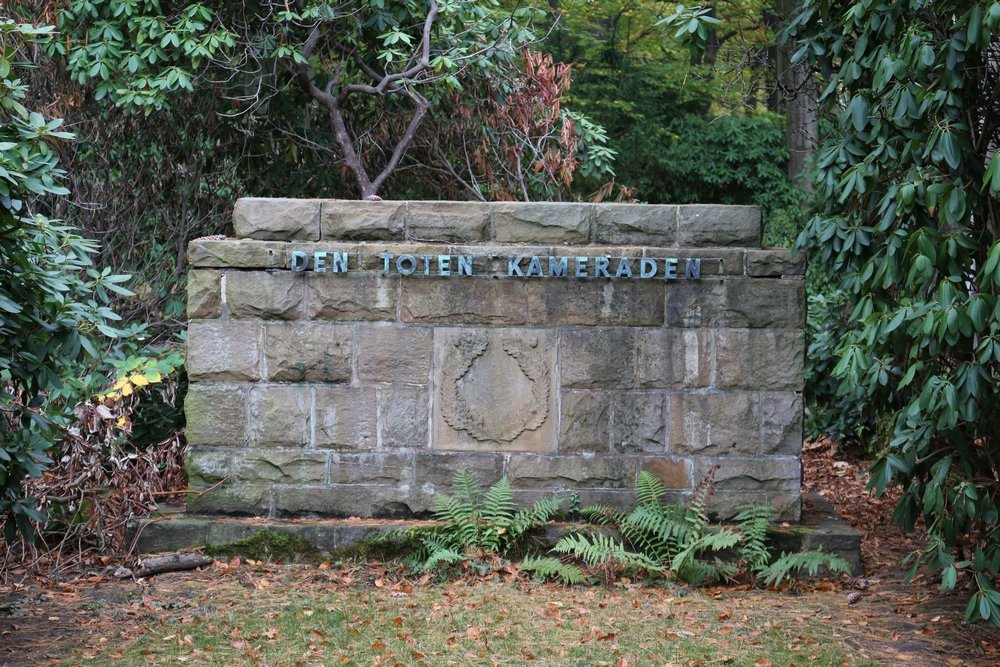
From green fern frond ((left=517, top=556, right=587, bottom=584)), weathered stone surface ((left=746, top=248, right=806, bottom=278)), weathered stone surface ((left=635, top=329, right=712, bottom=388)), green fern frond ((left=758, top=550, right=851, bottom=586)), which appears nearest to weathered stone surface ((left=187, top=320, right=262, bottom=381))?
green fern frond ((left=517, top=556, right=587, bottom=584))

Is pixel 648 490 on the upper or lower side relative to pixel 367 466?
lower

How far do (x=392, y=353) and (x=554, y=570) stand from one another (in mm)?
1575

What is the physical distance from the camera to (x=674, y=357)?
6.05 m

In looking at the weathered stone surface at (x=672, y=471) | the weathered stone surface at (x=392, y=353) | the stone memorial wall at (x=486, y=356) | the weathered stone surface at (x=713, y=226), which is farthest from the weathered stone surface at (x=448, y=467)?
the weathered stone surface at (x=713, y=226)

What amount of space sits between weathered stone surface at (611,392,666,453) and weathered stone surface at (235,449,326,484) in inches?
69.5

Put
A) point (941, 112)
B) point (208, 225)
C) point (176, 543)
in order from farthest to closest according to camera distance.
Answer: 1. point (208, 225)
2. point (176, 543)
3. point (941, 112)

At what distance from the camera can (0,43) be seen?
17.4 feet

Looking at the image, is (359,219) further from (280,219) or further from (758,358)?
(758,358)

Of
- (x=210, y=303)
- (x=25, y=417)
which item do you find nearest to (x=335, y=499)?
(x=210, y=303)

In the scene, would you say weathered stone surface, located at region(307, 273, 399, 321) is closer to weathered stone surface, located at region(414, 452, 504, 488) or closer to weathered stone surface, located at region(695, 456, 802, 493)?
weathered stone surface, located at region(414, 452, 504, 488)

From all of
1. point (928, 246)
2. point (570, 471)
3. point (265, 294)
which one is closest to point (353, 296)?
point (265, 294)

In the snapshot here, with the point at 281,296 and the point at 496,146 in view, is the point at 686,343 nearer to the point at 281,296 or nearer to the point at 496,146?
the point at 281,296

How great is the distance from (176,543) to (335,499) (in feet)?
3.10

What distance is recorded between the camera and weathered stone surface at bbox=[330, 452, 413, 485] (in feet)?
20.0
